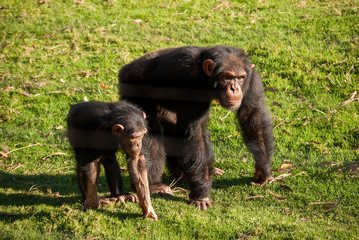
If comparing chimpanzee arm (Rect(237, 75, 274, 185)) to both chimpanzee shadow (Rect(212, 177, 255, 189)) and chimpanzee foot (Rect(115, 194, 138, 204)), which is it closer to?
chimpanzee shadow (Rect(212, 177, 255, 189))

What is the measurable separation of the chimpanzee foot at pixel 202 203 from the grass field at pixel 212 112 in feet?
0.48

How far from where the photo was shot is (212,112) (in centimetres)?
877

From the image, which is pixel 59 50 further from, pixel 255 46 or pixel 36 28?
pixel 255 46

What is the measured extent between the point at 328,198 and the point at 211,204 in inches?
63.4

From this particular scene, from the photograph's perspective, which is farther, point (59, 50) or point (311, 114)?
point (59, 50)

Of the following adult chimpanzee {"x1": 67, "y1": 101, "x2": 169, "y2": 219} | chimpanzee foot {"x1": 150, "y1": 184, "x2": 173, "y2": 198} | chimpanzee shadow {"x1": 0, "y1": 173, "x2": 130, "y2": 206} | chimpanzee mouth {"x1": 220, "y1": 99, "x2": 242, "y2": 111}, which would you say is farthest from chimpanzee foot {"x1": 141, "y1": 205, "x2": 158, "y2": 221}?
chimpanzee mouth {"x1": 220, "y1": 99, "x2": 242, "y2": 111}

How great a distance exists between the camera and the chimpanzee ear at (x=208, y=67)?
614cm

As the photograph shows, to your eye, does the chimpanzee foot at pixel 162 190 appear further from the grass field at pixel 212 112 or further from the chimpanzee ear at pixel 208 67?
the chimpanzee ear at pixel 208 67

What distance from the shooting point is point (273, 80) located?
924 cm

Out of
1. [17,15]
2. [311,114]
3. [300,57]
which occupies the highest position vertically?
[17,15]

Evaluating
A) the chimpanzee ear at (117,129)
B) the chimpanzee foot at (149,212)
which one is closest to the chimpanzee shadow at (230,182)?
the chimpanzee foot at (149,212)

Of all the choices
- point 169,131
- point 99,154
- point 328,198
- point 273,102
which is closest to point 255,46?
point 273,102

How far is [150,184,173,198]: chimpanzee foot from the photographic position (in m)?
A: 6.71

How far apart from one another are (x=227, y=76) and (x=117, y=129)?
1697 mm
